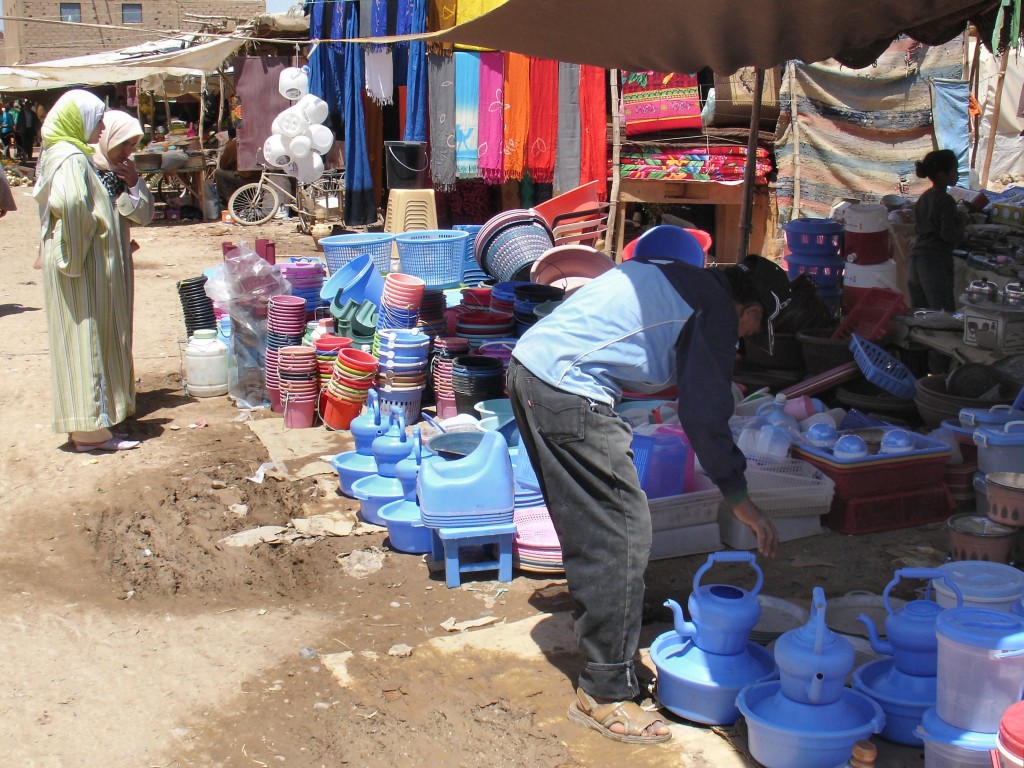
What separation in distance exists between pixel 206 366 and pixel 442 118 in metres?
5.13

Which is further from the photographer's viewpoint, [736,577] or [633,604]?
[736,577]

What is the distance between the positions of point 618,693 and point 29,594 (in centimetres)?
273

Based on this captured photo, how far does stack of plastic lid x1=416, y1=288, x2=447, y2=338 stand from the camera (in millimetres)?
6215

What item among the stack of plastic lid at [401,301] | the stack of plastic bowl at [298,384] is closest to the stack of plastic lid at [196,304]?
the stack of plastic bowl at [298,384]

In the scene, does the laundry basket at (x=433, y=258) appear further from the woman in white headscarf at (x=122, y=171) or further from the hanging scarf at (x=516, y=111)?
the hanging scarf at (x=516, y=111)

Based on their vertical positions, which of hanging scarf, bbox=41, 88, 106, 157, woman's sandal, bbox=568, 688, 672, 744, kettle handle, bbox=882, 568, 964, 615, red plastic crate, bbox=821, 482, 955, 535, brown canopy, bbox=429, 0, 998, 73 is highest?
brown canopy, bbox=429, 0, 998, 73

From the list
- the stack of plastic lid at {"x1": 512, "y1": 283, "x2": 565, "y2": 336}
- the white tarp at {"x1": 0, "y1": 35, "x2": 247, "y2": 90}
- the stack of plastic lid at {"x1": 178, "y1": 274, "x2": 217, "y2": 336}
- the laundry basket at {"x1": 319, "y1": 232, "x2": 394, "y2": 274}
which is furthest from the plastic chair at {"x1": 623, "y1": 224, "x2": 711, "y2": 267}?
the white tarp at {"x1": 0, "y1": 35, "x2": 247, "y2": 90}

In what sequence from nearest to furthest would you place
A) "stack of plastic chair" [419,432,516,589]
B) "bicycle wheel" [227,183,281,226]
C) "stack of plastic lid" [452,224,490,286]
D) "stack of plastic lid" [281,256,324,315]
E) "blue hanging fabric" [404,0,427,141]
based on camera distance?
"stack of plastic chair" [419,432,516,589]
"stack of plastic lid" [281,256,324,315]
"stack of plastic lid" [452,224,490,286]
"blue hanging fabric" [404,0,427,141]
"bicycle wheel" [227,183,281,226]

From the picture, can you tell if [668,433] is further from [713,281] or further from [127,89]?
[127,89]

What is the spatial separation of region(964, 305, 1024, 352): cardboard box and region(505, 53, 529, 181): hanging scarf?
20.7ft

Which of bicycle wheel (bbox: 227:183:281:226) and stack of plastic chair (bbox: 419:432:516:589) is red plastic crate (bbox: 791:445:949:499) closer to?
stack of plastic chair (bbox: 419:432:516:589)

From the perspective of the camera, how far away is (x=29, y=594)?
4.26 m

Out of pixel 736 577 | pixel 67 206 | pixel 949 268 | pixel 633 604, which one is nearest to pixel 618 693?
pixel 633 604

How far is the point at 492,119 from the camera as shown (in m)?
10.8
